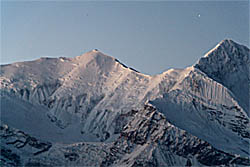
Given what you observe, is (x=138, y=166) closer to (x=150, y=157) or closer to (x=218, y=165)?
(x=150, y=157)

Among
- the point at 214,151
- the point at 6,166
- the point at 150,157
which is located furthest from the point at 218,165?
the point at 6,166

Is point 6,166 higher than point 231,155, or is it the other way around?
point 231,155

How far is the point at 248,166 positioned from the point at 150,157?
27.9m

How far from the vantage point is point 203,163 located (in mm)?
197125

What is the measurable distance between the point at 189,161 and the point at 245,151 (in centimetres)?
1649

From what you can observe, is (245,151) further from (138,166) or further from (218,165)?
(138,166)

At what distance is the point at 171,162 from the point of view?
644ft

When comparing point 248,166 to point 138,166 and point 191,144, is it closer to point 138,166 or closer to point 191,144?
point 191,144

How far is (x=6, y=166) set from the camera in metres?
200

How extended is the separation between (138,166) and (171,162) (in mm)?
9752

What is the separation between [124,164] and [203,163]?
22.9m

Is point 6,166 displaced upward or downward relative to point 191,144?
downward

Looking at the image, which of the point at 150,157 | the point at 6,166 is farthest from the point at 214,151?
the point at 6,166

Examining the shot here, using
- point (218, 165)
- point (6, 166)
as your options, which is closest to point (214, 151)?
point (218, 165)
